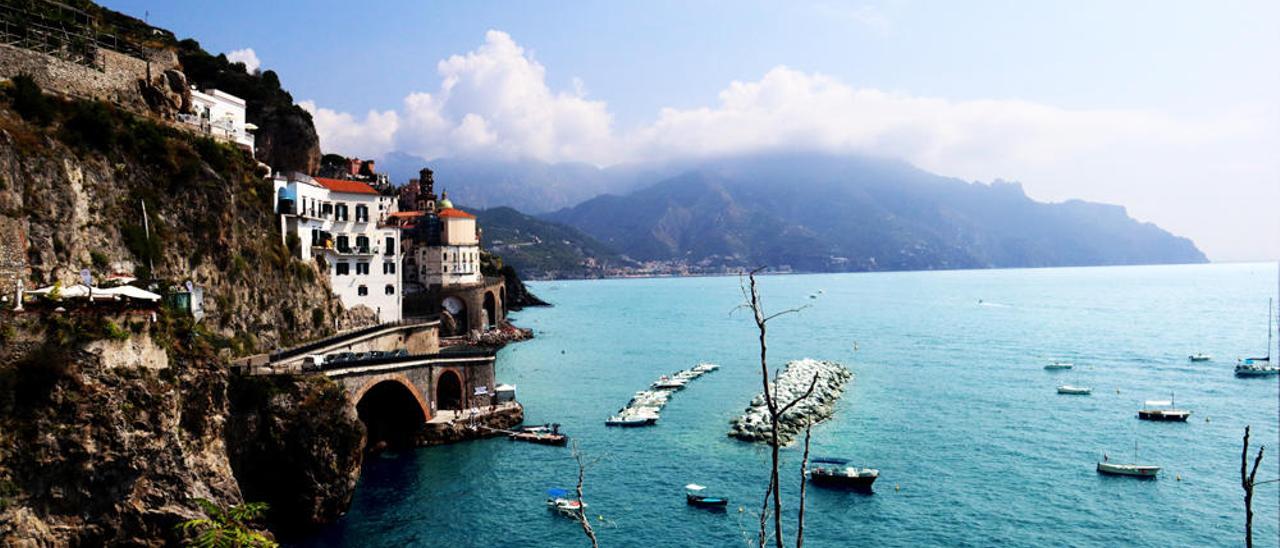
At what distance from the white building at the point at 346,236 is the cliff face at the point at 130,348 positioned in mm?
7897

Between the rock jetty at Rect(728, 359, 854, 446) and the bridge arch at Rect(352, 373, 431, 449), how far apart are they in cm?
2536

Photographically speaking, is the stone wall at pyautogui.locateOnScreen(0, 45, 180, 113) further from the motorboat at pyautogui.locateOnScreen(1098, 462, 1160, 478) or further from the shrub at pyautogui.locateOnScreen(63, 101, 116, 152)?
the motorboat at pyautogui.locateOnScreen(1098, 462, 1160, 478)

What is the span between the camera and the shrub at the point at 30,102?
39.5 m

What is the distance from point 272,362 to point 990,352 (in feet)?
334

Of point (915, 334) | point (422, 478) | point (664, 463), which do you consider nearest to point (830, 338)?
point (915, 334)

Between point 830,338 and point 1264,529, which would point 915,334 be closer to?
point 830,338

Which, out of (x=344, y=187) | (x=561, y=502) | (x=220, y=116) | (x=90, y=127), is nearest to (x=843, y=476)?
(x=561, y=502)

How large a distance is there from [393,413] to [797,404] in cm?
3885

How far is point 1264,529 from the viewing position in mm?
42938

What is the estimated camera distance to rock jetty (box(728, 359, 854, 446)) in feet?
192

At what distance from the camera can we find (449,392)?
59.3 meters

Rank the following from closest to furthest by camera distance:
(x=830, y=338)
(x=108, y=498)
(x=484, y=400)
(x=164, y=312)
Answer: (x=108, y=498) < (x=164, y=312) < (x=484, y=400) < (x=830, y=338)

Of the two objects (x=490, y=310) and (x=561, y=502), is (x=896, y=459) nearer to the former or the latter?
(x=561, y=502)

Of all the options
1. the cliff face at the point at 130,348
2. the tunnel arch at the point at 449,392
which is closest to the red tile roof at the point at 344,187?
the cliff face at the point at 130,348
